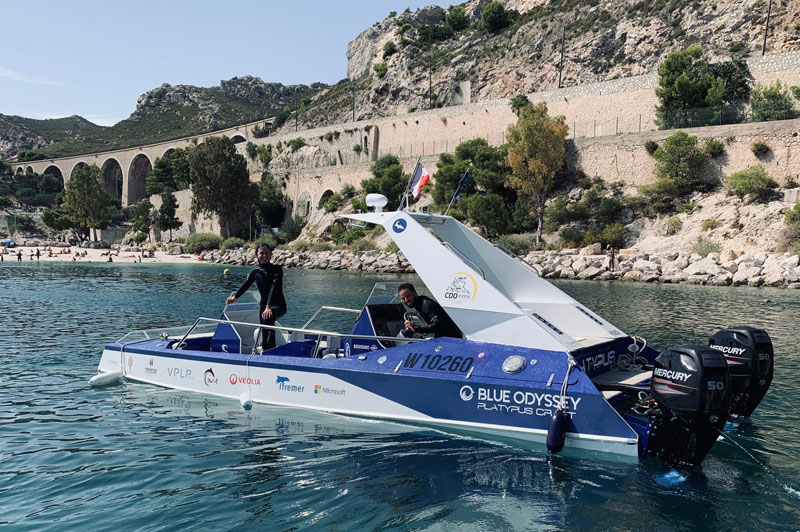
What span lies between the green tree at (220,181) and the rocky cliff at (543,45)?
85.6 ft

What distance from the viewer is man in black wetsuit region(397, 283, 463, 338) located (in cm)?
804

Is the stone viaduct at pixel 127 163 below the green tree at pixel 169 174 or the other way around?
the other way around

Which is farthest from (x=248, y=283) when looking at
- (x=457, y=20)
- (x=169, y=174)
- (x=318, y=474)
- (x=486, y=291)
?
(x=169, y=174)

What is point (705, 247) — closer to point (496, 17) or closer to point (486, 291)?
point (486, 291)

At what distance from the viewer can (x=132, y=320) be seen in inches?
752

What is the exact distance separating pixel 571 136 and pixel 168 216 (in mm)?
57408

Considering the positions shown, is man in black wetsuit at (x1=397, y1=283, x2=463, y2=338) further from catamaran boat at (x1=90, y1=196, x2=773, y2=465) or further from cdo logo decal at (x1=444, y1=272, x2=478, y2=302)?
cdo logo decal at (x1=444, y1=272, x2=478, y2=302)

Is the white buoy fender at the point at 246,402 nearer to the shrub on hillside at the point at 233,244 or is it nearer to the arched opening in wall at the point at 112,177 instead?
the shrub on hillside at the point at 233,244

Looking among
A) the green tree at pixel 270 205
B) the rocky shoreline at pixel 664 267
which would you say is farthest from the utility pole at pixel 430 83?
the rocky shoreline at pixel 664 267

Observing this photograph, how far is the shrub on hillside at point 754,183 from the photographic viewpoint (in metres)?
35.0

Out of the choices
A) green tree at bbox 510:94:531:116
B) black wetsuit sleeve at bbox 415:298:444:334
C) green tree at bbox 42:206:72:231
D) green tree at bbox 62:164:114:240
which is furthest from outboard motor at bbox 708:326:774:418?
green tree at bbox 42:206:72:231

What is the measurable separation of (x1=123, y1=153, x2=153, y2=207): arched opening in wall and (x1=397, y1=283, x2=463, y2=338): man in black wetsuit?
118 m

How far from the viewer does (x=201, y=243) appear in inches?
2675

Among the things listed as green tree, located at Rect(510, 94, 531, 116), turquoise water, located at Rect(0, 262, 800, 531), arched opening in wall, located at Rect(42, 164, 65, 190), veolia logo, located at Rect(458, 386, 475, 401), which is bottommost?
turquoise water, located at Rect(0, 262, 800, 531)
